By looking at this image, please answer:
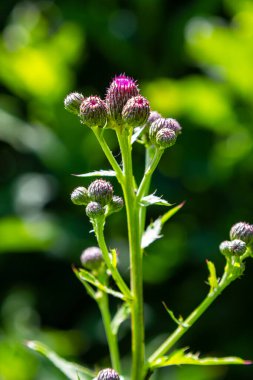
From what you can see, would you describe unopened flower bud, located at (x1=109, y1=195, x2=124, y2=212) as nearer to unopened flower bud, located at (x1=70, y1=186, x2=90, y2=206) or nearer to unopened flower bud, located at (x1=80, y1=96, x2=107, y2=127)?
unopened flower bud, located at (x1=70, y1=186, x2=90, y2=206)

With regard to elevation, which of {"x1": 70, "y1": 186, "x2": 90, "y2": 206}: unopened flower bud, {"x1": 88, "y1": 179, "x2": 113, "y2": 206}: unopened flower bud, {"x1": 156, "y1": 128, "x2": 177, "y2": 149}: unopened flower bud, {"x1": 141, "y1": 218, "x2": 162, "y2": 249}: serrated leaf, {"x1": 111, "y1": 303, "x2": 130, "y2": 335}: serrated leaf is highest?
{"x1": 156, "y1": 128, "x2": 177, "y2": 149}: unopened flower bud

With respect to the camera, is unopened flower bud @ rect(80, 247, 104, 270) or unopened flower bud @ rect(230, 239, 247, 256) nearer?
unopened flower bud @ rect(230, 239, 247, 256)

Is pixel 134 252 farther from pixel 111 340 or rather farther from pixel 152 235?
pixel 111 340

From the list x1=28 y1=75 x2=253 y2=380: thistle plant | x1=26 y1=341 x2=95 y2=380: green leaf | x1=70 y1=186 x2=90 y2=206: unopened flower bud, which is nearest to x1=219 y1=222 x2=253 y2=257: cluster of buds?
x1=28 y1=75 x2=253 y2=380: thistle plant

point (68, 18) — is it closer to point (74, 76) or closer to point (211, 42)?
point (74, 76)

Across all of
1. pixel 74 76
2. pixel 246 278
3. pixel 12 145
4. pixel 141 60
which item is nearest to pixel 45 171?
pixel 12 145

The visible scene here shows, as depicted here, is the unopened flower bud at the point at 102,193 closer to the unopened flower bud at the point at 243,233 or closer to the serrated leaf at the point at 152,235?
the serrated leaf at the point at 152,235

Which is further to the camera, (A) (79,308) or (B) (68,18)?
(B) (68,18)
